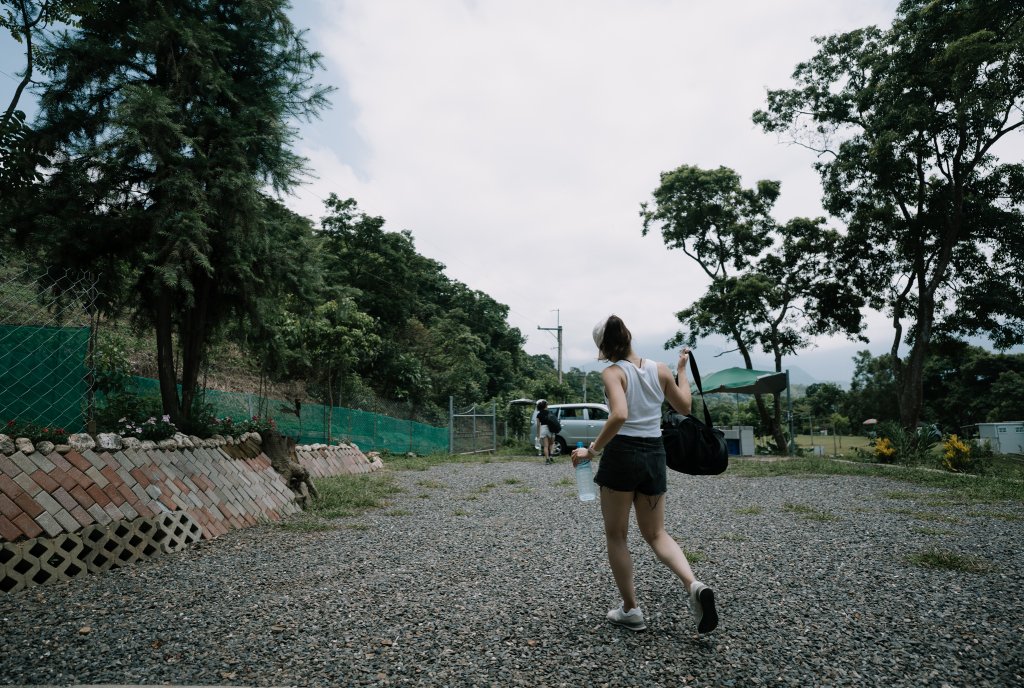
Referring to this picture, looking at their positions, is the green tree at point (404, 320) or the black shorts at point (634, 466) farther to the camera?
the green tree at point (404, 320)

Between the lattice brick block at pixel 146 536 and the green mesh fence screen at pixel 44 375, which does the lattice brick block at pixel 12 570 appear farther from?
the green mesh fence screen at pixel 44 375

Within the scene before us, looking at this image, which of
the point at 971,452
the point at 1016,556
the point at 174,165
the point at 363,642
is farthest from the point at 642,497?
the point at 971,452

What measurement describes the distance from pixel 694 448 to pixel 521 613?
141 centimetres

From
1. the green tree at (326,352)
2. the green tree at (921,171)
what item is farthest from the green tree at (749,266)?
the green tree at (326,352)

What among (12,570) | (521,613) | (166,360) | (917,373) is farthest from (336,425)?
(917,373)

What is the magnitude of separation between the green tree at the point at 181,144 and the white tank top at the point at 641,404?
5.05 metres

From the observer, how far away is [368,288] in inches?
1291

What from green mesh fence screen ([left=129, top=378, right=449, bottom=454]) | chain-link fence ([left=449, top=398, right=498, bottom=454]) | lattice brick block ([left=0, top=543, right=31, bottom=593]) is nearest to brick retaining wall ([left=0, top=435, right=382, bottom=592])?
lattice brick block ([left=0, top=543, right=31, bottom=593])

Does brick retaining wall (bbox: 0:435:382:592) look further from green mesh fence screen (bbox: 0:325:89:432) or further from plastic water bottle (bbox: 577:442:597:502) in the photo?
plastic water bottle (bbox: 577:442:597:502)

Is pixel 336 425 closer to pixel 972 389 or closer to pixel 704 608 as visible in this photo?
pixel 704 608

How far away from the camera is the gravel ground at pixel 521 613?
108 inches

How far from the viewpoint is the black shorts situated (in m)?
3.09

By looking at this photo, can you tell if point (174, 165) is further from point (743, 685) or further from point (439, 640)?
point (743, 685)

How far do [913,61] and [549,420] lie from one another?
12.7m
